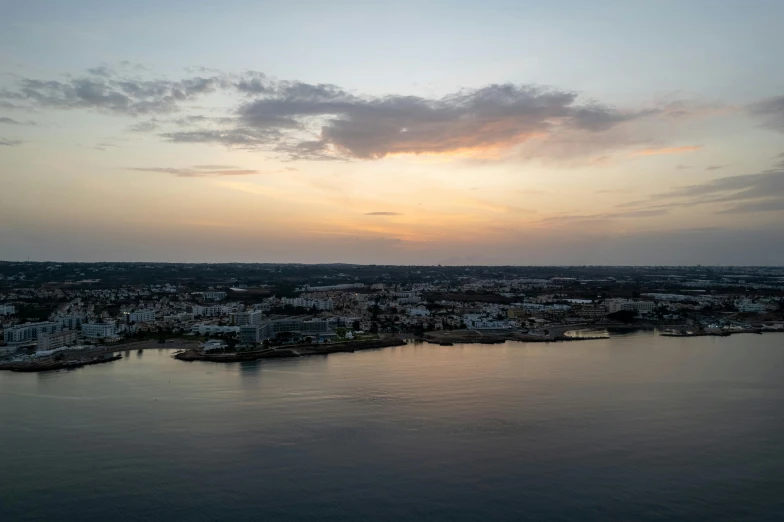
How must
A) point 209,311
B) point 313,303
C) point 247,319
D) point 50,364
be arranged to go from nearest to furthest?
point 50,364 < point 247,319 < point 209,311 < point 313,303

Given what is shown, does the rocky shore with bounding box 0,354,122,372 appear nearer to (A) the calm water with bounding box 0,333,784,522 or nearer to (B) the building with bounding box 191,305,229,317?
(A) the calm water with bounding box 0,333,784,522

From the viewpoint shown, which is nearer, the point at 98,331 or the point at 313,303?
the point at 98,331

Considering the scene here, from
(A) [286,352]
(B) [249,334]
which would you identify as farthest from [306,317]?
(A) [286,352]

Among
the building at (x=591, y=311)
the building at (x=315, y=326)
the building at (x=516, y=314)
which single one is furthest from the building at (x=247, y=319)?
the building at (x=591, y=311)

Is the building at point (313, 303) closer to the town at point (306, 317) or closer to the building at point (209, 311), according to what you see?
the town at point (306, 317)

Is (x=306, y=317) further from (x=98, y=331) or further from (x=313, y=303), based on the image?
(x=98, y=331)

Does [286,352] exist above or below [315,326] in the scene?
below
